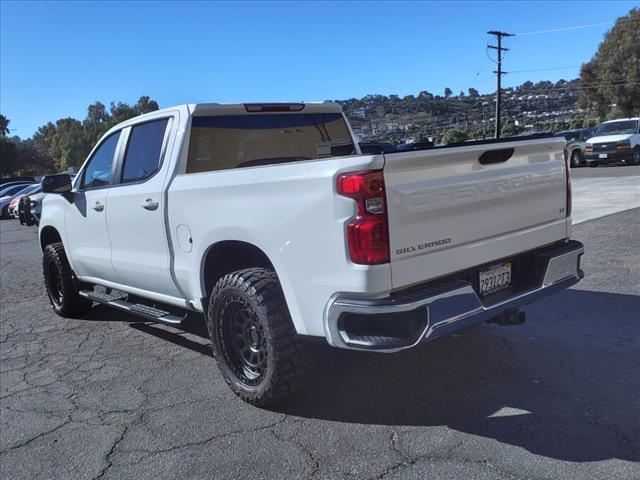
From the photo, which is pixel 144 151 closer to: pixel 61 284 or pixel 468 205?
pixel 61 284

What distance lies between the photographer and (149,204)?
4.50 m

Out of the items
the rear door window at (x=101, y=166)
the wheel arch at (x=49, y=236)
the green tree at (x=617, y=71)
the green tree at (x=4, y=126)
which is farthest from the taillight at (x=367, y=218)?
the green tree at (x=4, y=126)

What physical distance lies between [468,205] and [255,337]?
5.25 ft

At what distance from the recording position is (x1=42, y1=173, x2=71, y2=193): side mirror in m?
5.72

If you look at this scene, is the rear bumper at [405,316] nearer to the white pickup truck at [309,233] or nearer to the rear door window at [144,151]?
the white pickup truck at [309,233]

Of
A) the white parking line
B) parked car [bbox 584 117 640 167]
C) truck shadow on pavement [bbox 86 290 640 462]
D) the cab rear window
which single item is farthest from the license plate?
parked car [bbox 584 117 640 167]

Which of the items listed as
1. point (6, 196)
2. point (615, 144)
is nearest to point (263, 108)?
point (615, 144)

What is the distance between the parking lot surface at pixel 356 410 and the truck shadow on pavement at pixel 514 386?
1 centimetres

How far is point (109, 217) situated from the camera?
5129 mm

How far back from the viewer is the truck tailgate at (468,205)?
3.10m

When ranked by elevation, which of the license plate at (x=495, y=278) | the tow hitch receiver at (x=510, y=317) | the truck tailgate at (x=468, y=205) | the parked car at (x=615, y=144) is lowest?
the parked car at (x=615, y=144)

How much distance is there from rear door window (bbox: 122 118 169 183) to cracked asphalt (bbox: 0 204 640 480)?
5.27 ft

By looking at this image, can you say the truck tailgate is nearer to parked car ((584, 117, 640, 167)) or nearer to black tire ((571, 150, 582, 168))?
parked car ((584, 117, 640, 167))

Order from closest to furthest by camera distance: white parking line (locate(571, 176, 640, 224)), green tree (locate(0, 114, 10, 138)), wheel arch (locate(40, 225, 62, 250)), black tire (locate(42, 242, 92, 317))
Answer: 1. black tire (locate(42, 242, 92, 317))
2. wheel arch (locate(40, 225, 62, 250))
3. white parking line (locate(571, 176, 640, 224))
4. green tree (locate(0, 114, 10, 138))
